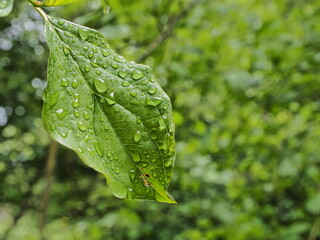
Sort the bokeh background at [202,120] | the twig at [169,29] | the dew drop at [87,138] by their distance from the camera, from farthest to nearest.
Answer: the bokeh background at [202,120]
the twig at [169,29]
the dew drop at [87,138]

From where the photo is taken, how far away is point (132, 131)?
403mm

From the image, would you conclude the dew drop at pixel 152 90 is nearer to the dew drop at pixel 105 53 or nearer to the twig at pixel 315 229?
the dew drop at pixel 105 53

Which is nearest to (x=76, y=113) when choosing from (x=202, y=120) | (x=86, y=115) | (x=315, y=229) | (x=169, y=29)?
(x=86, y=115)

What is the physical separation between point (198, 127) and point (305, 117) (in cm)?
85

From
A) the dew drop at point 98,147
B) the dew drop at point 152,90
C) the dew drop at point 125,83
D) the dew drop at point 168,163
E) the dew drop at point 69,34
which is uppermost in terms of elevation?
the dew drop at point 69,34

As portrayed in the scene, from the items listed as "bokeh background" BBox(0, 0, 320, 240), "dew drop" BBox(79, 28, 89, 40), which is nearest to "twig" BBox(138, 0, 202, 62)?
"bokeh background" BBox(0, 0, 320, 240)

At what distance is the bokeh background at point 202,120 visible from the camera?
2.01 m

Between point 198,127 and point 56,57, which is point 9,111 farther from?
point 56,57

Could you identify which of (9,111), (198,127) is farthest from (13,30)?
(198,127)

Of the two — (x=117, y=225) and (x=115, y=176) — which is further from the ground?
(x=115, y=176)

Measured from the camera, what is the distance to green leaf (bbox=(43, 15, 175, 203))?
0.39 meters

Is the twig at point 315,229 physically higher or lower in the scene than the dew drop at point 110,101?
lower

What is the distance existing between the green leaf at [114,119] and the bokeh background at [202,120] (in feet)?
3.86

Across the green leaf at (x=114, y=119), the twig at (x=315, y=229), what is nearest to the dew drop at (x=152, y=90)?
the green leaf at (x=114, y=119)
